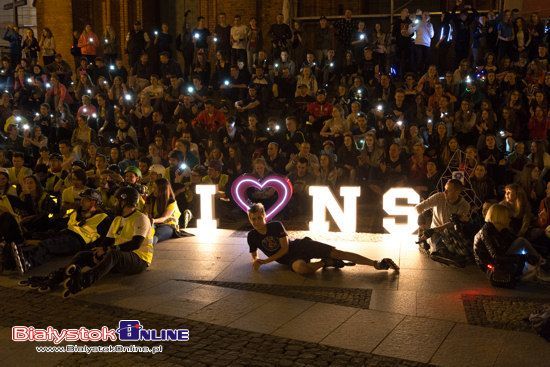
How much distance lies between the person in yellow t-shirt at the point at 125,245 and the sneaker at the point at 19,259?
1.24 m

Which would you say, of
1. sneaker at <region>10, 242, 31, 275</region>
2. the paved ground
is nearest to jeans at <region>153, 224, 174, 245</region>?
the paved ground

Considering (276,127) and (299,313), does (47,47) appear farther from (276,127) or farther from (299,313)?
(299,313)

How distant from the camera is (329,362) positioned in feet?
20.2

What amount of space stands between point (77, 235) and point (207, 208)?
2.66 m

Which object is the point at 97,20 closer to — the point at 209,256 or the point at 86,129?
the point at 86,129

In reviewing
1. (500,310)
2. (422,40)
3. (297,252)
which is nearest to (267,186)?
(297,252)

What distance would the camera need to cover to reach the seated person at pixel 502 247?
848cm

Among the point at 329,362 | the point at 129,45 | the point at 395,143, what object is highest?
the point at 129,45

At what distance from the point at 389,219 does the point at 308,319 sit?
4300 mm

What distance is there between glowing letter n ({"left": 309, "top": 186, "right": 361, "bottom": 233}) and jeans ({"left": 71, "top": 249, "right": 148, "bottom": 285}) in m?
3.51

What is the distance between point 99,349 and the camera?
6.59 meters

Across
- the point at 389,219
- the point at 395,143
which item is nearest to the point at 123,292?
the point at 389,219

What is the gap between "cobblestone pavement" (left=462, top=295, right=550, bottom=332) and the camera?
281 inches

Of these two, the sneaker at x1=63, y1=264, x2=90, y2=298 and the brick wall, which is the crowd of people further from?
the brick wall
